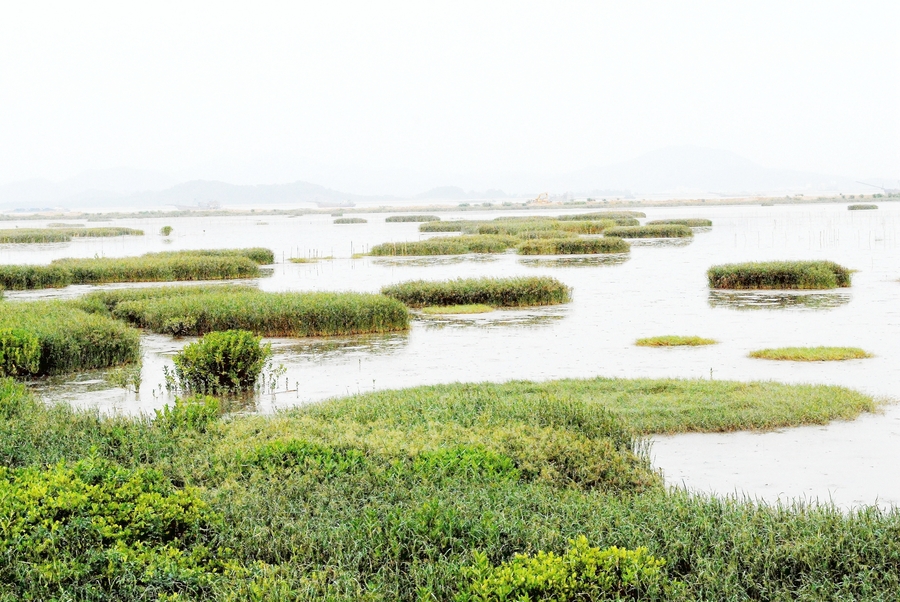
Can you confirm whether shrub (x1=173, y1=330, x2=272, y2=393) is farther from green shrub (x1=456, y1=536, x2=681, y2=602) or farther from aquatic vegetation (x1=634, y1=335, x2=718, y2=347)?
green shrub (x1=456, y1=536, x2=681, y2=602)

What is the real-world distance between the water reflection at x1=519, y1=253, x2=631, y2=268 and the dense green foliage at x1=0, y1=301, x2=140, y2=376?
2612 cm

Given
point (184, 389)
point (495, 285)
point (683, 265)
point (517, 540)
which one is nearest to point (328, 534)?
point (517, 540)

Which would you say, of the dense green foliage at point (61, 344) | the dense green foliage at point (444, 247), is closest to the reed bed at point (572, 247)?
the dense green foliage at point (444, 247)

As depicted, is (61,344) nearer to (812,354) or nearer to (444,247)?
(812,354)

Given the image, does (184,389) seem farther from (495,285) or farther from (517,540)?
(495,285)

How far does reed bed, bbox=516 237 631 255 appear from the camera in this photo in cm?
4975

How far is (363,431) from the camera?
9.73 metres

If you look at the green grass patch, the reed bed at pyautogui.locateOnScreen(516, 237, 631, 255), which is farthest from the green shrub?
the reed bed at pyautogui.locateOnScreen(516, 237, 631, 255)

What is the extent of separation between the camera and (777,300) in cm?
2648

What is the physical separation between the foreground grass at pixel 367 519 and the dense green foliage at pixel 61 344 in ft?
20.9

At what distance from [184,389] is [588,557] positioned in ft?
33.9

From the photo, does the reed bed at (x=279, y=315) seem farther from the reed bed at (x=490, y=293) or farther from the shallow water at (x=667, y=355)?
the reed bed at (x=490, y=293)

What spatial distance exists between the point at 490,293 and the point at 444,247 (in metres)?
24.7

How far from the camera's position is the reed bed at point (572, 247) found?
4975 cm
